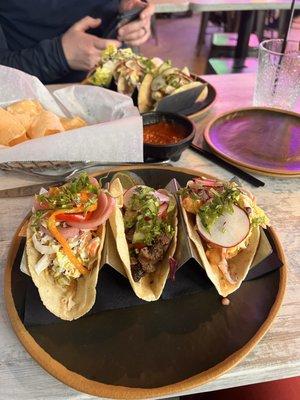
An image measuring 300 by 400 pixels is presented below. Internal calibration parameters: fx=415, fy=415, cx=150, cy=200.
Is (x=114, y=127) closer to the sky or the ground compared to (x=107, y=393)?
closer to the sky

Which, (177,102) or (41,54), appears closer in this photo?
(177,102)

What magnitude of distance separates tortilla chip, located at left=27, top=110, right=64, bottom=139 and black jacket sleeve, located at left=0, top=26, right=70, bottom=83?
0.85 m

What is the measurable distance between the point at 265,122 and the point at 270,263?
84cm

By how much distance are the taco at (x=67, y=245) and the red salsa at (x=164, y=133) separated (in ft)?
1.84

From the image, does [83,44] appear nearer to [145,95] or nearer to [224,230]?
[145,95]

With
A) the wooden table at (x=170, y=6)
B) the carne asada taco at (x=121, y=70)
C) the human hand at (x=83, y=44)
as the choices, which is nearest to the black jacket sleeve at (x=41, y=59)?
the human hand at (x=83, y=44)

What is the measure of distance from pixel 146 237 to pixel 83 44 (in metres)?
1.52

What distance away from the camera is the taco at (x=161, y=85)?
5.82ft

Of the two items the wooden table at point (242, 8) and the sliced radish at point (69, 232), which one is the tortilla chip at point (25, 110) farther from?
the wooden table at point (242, 8)

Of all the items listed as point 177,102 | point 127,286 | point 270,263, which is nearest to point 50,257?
point 127,286

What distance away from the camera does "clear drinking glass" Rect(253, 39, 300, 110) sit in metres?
1.77

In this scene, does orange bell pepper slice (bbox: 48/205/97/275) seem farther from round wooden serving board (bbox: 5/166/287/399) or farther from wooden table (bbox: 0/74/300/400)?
wooden table (bbox: 0/74/300/400)

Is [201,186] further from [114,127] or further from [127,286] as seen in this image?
[114,127]

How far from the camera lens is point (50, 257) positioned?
98 cm
